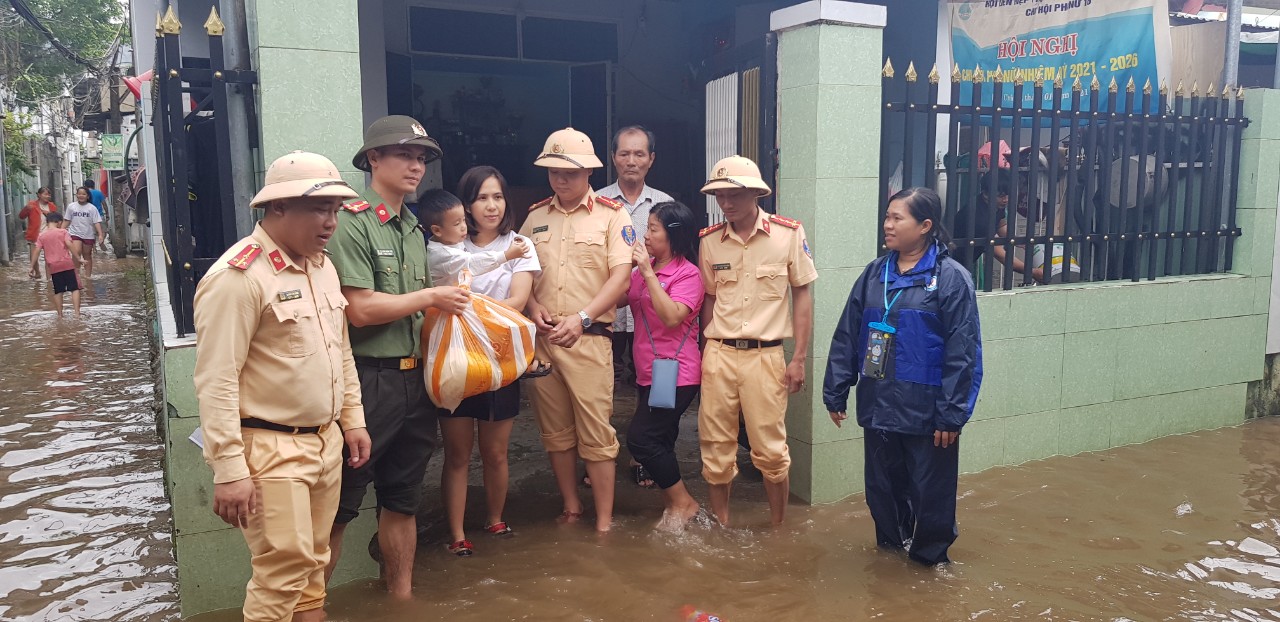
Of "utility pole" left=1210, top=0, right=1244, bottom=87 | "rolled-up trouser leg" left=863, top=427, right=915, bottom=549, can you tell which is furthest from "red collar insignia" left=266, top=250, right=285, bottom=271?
"utility pole" left=1210, top=0, right=1244, bottom=87

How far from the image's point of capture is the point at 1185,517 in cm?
455

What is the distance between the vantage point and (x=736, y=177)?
405cm

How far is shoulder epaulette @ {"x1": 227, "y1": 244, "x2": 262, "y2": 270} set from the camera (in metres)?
2.54

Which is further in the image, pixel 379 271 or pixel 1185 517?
pixel 1185 517

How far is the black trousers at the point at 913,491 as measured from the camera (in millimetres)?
3801

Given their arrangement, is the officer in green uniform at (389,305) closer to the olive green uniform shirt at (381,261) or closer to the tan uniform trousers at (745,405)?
the olive green uniform shirt at (381,261)

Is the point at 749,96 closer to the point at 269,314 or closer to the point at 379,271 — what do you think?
the point at 379,271

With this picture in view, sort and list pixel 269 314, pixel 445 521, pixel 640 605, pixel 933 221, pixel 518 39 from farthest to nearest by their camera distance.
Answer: pixel 518 39
pixel 445 521
pixel 933 221
pixel 640 605
pixel 269 314

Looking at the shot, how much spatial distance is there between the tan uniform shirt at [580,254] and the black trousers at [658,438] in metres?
0.50

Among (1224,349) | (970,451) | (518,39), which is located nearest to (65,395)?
(518,39)

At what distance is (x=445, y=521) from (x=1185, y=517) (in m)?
3.73

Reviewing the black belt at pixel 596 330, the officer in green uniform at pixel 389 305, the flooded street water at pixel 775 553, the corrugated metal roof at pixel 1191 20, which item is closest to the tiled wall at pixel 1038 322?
the flooded street water at pixel 775 553

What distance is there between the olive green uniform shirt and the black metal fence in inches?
101

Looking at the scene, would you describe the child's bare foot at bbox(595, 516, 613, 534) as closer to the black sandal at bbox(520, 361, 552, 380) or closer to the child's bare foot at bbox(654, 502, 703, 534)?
the child's bare foot at bbox(654, 502, 703, 534)
